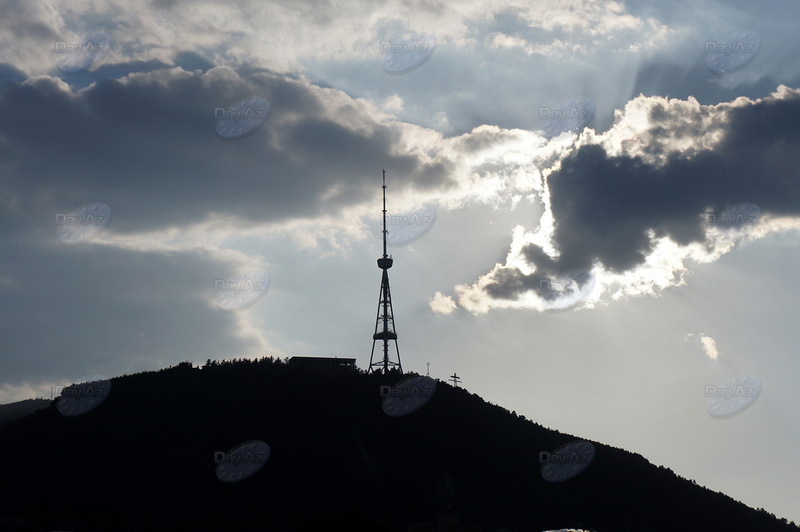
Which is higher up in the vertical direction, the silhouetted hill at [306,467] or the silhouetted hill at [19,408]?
the silhouetted hill at [19,408]

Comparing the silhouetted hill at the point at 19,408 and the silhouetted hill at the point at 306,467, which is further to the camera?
the silhouetted hill at the point at 19,408

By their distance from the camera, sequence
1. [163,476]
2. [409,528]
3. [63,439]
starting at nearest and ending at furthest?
[409,528]
[163,476]
[63,439]

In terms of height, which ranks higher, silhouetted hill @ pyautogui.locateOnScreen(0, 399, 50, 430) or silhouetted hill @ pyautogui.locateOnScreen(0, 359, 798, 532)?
silhouetted hill @ pyautogui.locateOnScreen(0, 399, 50, 430)

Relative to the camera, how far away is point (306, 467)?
115250mm

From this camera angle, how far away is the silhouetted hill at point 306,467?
106 metres

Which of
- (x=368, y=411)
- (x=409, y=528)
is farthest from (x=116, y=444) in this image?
(x=409, y=528)

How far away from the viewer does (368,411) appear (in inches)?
5079

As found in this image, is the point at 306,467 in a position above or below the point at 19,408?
below

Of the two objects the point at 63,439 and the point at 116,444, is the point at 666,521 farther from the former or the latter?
the point at 63,439

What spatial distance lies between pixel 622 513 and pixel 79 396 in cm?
7678

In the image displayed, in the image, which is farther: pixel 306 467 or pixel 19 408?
pixel 19 408

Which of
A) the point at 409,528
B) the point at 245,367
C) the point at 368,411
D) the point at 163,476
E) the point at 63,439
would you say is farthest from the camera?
the point at 245,367

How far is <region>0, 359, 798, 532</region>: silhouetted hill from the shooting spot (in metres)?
106

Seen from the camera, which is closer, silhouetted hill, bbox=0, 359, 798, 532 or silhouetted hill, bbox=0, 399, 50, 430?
silhouetted hill, bbox=0, 359, 798, 532
